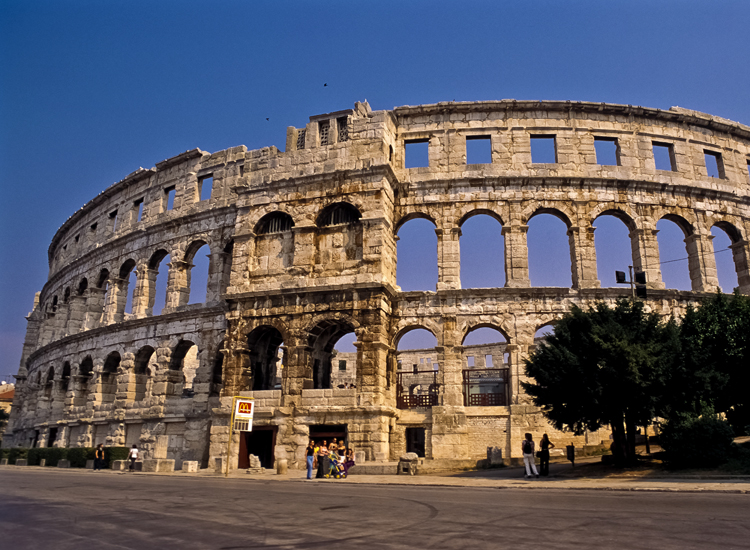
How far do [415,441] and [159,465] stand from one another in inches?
389

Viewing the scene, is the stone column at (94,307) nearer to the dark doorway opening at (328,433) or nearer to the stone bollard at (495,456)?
the dark doorway opening at (328,433)

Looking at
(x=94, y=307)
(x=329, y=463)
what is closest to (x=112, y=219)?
(x=94, y=307)

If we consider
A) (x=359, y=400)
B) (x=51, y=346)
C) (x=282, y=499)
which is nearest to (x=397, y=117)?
(x=359, y=400)

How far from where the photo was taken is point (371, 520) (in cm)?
755

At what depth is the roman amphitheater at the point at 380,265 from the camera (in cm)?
2175

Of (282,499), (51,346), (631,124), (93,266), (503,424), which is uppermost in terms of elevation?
(631,124)

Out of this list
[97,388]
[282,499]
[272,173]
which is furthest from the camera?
[97,388]

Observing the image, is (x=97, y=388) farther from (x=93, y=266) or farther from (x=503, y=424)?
(x=503, y=424)

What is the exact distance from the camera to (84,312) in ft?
113

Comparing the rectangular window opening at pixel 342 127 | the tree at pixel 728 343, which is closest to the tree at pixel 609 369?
the tree at pixel 728 343

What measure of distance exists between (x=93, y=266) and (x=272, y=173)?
15.8 m

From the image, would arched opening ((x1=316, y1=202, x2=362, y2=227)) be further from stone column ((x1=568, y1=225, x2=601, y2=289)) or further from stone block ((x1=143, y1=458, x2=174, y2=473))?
stone block ((x1=143, y1=458, x2=174, y2=473))

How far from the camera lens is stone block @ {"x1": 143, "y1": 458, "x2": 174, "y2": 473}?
2159cm

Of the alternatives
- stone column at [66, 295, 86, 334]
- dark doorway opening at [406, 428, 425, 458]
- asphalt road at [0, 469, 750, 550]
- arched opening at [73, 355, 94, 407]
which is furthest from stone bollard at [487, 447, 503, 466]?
stone column at [66, 295, 86, 334]
